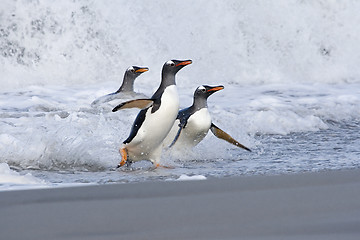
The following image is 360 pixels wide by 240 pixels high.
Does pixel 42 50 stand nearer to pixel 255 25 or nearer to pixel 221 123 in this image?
pixel 255 25

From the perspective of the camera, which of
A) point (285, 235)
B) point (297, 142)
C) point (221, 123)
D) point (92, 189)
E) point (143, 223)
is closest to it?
point (285, 235)

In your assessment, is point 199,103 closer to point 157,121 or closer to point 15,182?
point 157,121

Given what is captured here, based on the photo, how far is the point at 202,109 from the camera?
5727 millimetres

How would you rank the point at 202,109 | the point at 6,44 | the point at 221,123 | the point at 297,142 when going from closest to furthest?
the point at 202,109
the point at 297,142
the point at 221,123
the point at 6,44

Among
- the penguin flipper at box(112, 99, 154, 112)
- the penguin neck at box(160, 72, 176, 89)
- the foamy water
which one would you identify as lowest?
the foamy water

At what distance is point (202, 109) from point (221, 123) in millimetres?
1724

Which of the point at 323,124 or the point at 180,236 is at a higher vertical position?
the point at 180,236

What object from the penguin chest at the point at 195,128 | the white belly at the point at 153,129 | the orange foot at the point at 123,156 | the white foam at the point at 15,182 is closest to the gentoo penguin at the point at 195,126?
the penguin chest at the point at 195,128

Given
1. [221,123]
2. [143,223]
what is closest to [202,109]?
[221,123]

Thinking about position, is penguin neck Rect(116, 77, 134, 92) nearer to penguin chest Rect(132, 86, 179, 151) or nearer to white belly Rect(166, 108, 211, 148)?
white belly Rect(166, 108, 211, 148)

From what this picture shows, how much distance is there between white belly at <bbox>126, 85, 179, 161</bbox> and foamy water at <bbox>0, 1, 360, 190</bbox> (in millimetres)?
161

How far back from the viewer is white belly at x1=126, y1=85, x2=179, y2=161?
17.1 ft

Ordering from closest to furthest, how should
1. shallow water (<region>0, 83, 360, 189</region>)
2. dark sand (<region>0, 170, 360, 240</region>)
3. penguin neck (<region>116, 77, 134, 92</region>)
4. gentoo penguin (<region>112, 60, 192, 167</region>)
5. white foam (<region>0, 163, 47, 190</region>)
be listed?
dark sand (<region>0, 170, 360, 240</region>), white foam (<region>0, 163, 47, 190</region>), shallow water (<region>0, 83, 360, 189</region>), gentoo penguin (<region>112, 60, 192, 167</region>), penguin neck (<region>116, 77, 134, 92</region>)

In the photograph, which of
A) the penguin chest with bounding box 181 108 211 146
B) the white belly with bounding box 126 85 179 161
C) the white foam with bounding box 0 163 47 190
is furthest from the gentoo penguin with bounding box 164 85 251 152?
the white foam with bounding box 0 163 47 190
